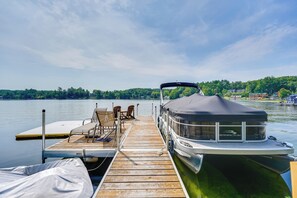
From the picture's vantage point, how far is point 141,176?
3.88 metres

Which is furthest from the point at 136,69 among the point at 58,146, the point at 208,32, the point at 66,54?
the point at 58,146

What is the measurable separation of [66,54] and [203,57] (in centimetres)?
1216

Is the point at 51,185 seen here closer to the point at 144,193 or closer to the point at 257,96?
the point at 144,193

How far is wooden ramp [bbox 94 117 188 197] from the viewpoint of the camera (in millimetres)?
3221

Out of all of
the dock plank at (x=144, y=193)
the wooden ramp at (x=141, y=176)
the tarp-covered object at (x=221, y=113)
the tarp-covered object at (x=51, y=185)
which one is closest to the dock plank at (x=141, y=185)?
the wooden ramp at (x=141, y=176)

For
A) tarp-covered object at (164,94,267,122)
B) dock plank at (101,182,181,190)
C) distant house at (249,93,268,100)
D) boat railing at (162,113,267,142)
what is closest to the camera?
dock plank at (101,182,181,190)

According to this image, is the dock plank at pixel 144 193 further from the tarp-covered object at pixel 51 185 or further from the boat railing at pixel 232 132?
the boat railing at pixel 232 132

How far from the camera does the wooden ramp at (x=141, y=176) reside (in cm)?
322

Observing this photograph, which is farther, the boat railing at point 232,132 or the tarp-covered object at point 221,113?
the boat railing at point 232,132

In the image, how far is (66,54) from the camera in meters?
14.7

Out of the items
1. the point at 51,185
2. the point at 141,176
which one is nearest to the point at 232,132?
the point at 141,176

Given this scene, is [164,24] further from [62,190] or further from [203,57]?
[62,190]

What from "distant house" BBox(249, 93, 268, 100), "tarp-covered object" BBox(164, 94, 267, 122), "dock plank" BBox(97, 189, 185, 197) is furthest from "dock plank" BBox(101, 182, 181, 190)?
"distant house" BBox(249, 93, 268, 100)

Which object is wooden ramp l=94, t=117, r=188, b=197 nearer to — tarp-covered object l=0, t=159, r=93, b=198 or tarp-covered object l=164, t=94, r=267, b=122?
tarp-covered object l=0, t=159, r=93, b=198
